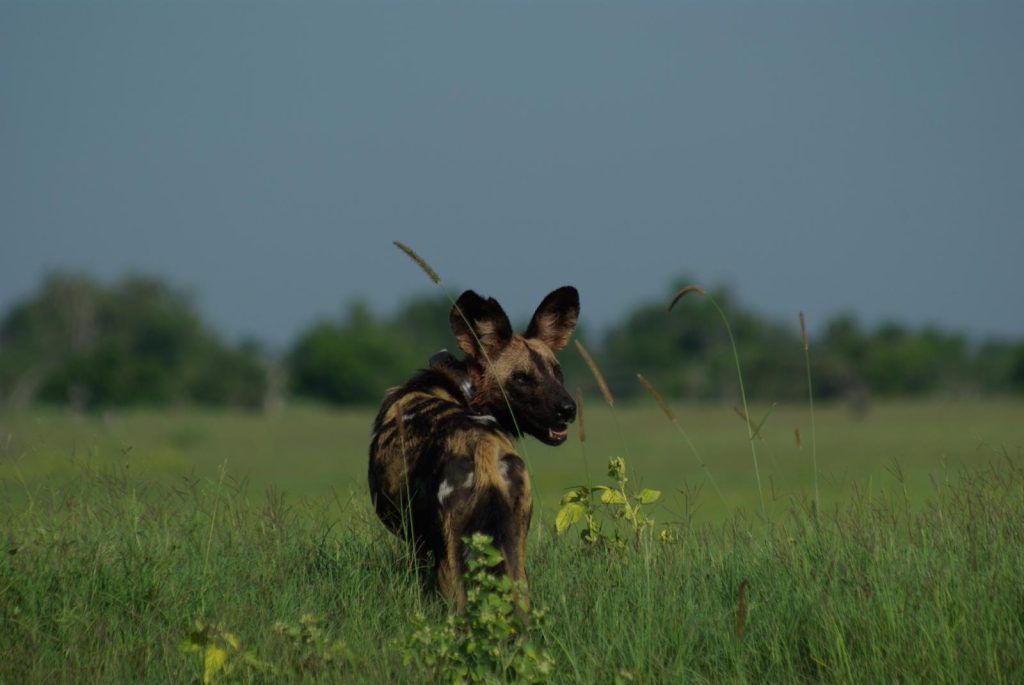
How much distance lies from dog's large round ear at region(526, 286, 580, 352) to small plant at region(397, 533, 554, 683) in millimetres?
1749

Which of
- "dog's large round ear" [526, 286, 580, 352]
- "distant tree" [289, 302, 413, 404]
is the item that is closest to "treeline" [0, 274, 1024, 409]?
"distant tree" [289, 302, 413, 404]

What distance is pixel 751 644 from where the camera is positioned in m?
4.71

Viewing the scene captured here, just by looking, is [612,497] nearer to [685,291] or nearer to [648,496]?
[648,496]

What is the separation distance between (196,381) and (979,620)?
82.5 m

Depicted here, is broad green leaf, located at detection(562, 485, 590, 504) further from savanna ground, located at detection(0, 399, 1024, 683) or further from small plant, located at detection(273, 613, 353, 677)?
small plant, located at detection(273, 613, 353, 677)

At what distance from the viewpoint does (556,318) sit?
6.34m

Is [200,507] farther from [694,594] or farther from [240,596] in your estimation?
[694,594]

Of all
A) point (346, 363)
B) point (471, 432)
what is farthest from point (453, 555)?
point (346, 363)

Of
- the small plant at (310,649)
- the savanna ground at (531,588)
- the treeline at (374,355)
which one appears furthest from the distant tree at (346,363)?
the small plant at (310,649)

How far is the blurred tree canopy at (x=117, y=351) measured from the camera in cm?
7238

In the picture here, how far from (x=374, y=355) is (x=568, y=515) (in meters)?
87.4

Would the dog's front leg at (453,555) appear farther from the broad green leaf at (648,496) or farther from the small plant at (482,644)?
the broad green leaf at (648,496)

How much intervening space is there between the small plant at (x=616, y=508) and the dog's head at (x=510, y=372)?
0.30 m

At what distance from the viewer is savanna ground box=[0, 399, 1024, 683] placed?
180 inches
